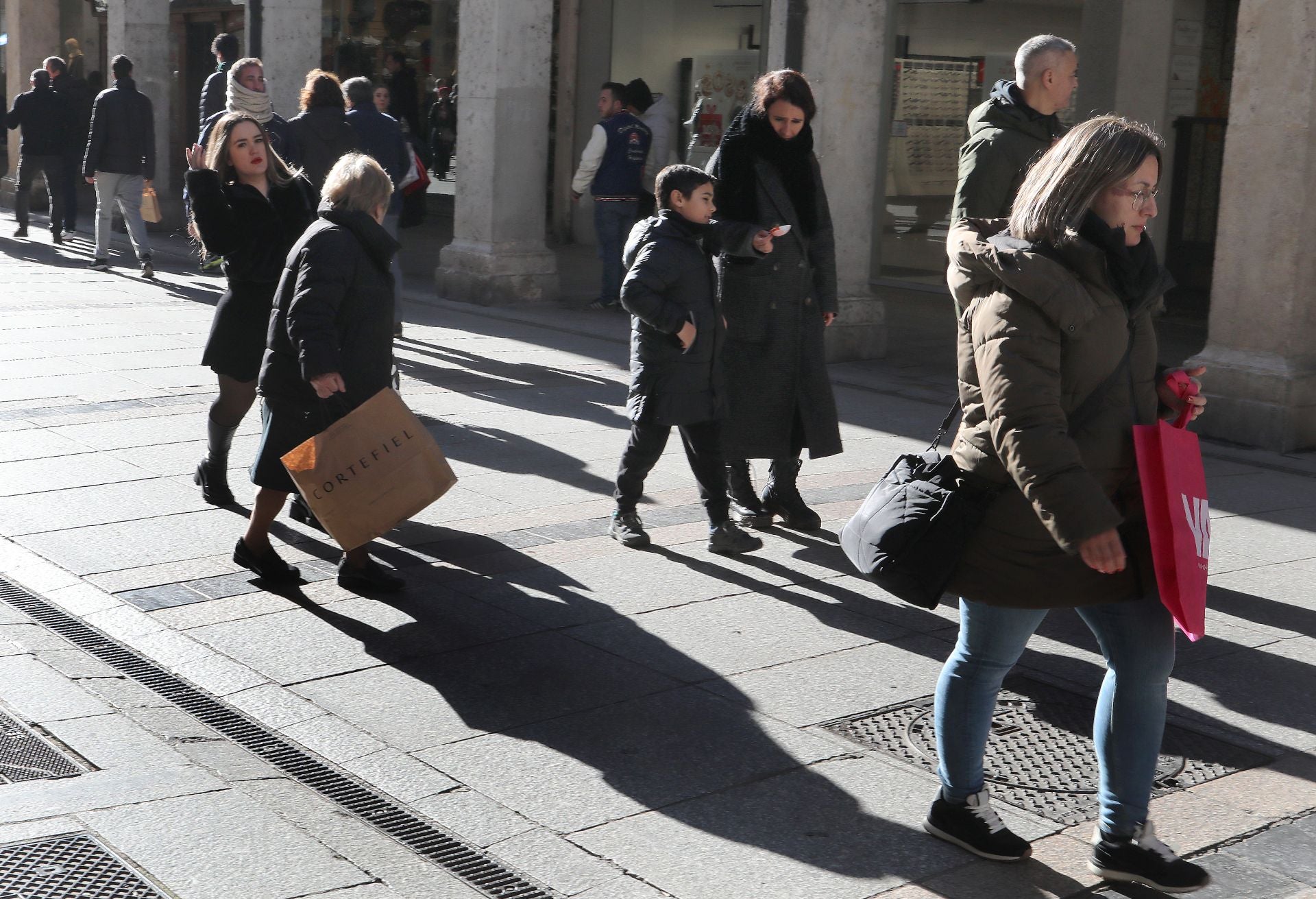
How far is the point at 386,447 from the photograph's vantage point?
17.0 ft

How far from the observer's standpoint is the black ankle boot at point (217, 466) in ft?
21.7

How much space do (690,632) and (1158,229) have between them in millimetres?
10501

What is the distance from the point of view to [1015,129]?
19.2ft

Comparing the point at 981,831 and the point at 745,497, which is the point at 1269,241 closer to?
the point at 745,497

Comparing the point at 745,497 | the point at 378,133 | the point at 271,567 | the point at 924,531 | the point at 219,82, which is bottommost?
the point at 271,567

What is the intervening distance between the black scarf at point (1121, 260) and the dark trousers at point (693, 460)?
288 cm

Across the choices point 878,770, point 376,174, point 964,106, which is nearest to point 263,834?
point 878,770

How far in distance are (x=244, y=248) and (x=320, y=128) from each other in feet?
14.1

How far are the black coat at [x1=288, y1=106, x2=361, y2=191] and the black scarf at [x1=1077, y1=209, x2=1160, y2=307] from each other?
26.1 feet

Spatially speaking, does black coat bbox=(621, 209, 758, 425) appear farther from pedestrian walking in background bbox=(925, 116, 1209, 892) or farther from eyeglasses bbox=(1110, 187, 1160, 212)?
eyeglasses bbox=(1110, 187, 1160, 212)

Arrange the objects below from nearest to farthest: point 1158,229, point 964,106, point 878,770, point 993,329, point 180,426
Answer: point 993,329
point 878,770
point 180,426
point 1158,229
point 964,106

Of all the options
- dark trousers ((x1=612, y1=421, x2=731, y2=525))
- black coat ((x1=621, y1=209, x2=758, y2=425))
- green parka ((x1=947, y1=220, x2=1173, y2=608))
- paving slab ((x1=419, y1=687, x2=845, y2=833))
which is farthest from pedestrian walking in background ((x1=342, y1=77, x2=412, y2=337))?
green parka ((x1=947, y1=220, x2=1173, y2=608))

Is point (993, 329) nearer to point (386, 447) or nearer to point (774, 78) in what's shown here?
point (386, 447)

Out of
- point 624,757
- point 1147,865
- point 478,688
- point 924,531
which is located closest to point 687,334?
point 478,688
